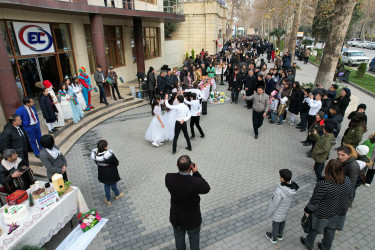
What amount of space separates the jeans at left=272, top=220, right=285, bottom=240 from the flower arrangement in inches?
133

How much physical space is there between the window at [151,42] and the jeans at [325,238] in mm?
16993

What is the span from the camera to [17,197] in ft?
13.0

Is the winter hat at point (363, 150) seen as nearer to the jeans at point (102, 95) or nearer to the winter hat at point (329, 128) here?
the winter hat at point (329, 128)

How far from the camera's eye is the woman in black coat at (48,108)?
712 centimetres

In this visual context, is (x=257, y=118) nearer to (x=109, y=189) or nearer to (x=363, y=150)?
(x=363, y=150)

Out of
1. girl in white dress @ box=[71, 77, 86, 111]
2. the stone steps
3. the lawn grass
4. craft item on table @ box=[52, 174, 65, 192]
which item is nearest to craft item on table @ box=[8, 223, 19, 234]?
craft item on table @ box=[52, 174, 65, 192]

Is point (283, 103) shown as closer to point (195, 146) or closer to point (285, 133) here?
point (285, 133)

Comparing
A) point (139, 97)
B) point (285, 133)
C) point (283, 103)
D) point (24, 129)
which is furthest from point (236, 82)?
point (24, 129)

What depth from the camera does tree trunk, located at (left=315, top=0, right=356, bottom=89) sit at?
9914mm

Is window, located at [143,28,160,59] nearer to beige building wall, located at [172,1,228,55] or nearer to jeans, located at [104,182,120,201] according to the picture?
beige building wall, located at [172,1,228,55]

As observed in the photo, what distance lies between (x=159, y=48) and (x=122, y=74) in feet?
21.4

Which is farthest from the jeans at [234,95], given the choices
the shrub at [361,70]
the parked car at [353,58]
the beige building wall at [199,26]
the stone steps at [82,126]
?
the parked car at [353,58]

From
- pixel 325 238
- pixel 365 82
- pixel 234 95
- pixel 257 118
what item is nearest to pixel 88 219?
pixel 325 238

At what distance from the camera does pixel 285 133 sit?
9.21 m
